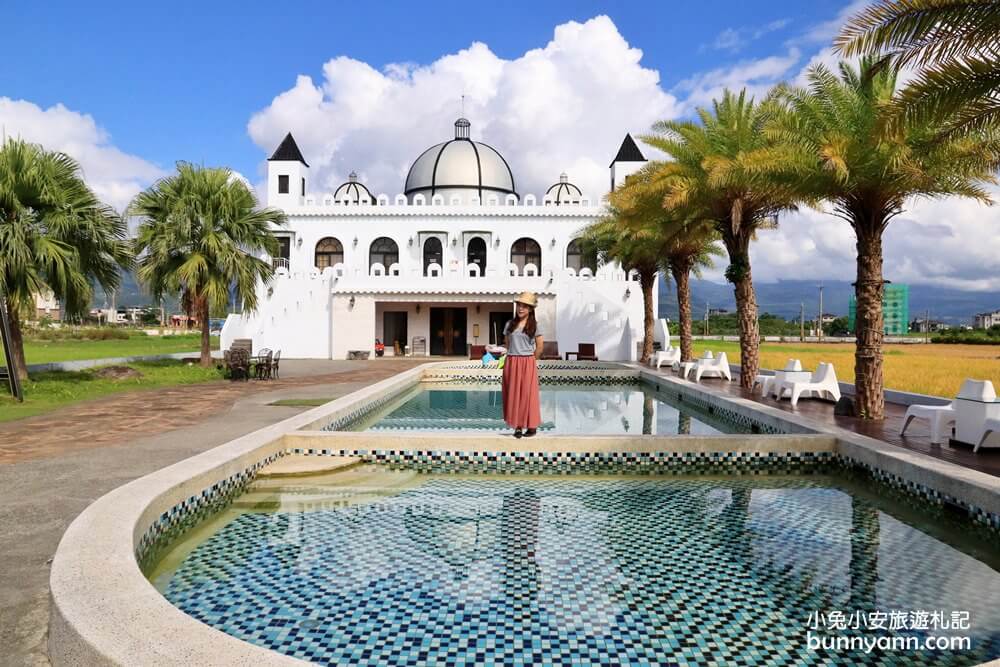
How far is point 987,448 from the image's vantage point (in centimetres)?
671

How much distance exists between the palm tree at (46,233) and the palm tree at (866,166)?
12528 mm

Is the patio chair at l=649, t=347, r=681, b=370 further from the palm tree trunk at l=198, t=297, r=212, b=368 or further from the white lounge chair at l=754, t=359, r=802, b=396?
the palm tree trunk at l=198, t=297, r=212, b=368

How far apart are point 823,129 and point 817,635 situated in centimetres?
911

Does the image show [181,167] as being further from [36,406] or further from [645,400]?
[645,400]

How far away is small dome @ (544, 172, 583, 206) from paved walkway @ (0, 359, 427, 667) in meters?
22.9

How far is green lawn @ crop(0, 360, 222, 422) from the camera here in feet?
33.3

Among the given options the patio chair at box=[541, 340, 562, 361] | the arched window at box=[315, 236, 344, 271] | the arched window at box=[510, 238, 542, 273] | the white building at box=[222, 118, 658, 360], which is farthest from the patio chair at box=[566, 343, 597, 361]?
the arched window at box=[315, 236, 344, 271]

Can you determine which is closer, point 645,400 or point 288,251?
point 645,400

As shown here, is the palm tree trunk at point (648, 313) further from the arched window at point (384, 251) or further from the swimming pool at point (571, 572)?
the swimming pool at point (571, 572)

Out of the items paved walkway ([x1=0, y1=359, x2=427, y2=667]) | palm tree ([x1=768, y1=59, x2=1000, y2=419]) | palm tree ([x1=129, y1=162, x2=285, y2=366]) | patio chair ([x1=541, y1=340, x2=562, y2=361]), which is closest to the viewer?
paved walkway ([x1=0, y1=359, x2=427, y2=667])

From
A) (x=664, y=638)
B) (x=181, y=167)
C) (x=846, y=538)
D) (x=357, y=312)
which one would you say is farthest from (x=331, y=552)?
(x=357, y=312)

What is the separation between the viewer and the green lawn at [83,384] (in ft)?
33.3

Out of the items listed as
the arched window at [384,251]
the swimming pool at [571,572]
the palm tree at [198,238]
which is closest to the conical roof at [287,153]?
the arched window at [384,251]

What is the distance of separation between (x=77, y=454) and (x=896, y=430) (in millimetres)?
9369
